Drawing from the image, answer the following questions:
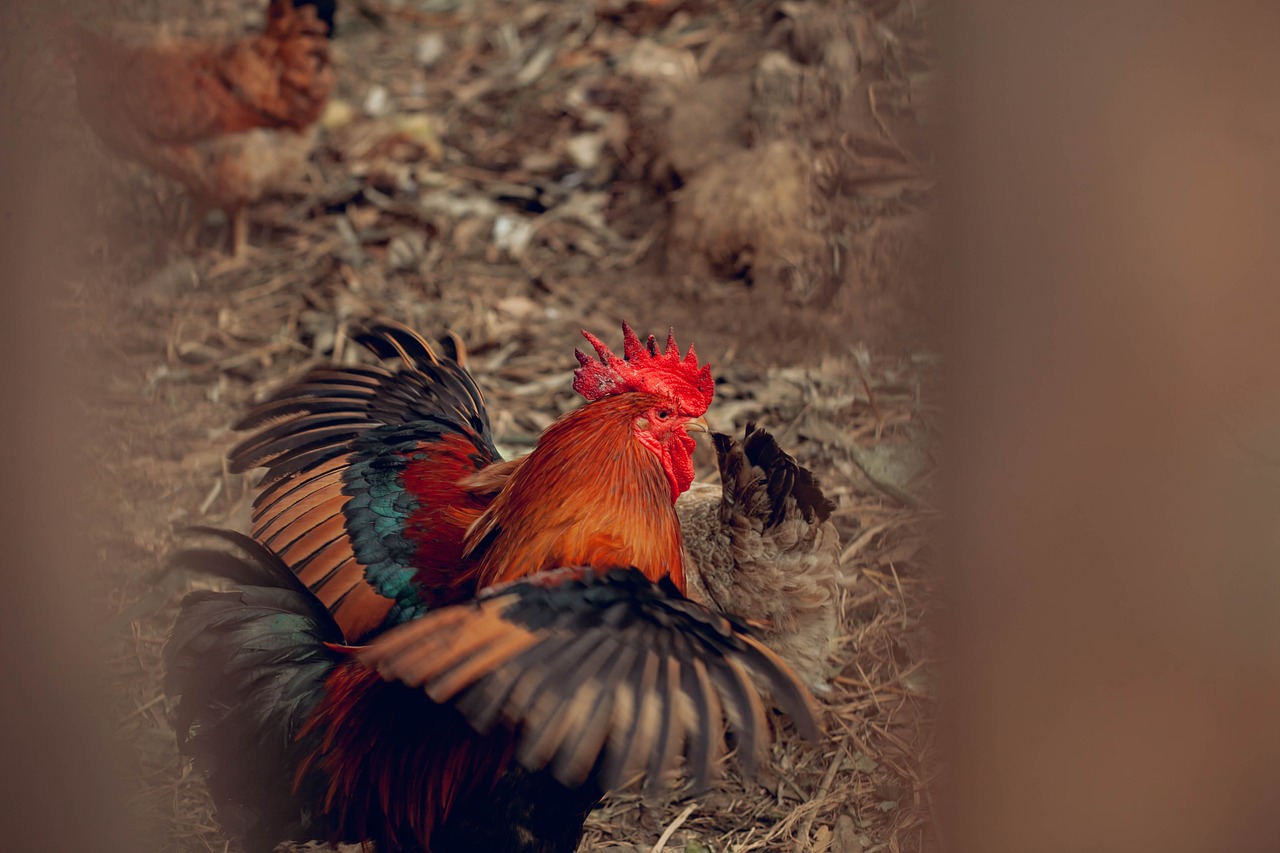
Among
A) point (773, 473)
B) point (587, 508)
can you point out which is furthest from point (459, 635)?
point (773, 473)

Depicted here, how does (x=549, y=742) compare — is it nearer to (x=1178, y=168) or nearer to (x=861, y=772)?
(x=1178, y=168)

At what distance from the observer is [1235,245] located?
697mm

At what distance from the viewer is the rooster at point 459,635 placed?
135cm

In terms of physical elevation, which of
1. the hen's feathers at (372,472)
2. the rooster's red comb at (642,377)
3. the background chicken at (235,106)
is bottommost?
the hen's feathers at (372,472)

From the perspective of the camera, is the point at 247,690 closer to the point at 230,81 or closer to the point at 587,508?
the point at 587,508

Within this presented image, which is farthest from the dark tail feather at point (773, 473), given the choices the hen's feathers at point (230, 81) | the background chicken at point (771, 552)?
the hen's feathers at point (230, 81)

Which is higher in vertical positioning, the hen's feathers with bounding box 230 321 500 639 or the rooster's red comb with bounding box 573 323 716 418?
the rooster's red comb with bounding box 573 323 716 418

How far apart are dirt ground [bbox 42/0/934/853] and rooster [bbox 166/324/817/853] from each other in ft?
0.63

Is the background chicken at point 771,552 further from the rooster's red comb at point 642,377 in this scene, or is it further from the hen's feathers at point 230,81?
the hen's feathers at point 230,81

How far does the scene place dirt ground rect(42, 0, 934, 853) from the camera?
1070 mm

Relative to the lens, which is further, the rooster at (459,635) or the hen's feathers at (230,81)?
the hen's feathers at (230,81)

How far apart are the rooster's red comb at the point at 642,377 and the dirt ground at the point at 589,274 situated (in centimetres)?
35

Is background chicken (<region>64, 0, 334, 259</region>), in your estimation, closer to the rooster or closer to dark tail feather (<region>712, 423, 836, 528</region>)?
the rooster

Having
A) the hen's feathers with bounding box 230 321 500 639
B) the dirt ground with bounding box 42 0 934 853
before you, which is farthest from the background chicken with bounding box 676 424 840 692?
the hen's feathers with bounding box 230 321 500 639
